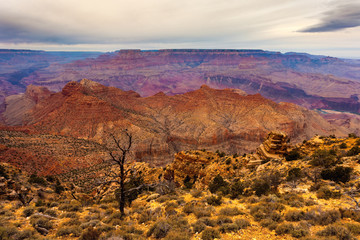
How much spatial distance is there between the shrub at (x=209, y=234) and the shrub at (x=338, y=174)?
42.1 feet

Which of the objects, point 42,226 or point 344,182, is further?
point 344,182

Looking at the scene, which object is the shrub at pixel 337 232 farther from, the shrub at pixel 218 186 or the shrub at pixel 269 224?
the shrub at pixel 218 186

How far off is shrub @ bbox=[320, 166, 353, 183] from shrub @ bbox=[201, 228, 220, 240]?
12.8 m

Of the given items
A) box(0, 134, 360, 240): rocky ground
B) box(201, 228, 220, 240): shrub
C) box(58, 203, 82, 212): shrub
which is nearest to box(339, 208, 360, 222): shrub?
box(0, 134, 360, 240): rocky ground

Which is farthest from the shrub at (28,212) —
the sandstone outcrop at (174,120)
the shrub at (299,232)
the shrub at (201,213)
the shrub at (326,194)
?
the sandstone outcrop at (174,120)

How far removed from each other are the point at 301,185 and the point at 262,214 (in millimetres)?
8032

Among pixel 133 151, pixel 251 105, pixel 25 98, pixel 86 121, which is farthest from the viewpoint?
pixel 25 98

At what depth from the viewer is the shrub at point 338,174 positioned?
47.4ft

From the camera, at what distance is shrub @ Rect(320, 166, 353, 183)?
14.5 m

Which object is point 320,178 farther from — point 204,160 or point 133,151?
point 133,151

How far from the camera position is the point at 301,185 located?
15727mm

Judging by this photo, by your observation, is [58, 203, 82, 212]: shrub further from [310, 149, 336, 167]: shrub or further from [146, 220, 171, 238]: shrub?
[310, 149, 336, 167]: shrub

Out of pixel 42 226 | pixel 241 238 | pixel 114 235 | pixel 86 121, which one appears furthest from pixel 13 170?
pixel 86 121

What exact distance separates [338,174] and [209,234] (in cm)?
1363
